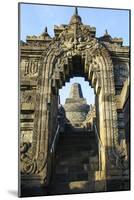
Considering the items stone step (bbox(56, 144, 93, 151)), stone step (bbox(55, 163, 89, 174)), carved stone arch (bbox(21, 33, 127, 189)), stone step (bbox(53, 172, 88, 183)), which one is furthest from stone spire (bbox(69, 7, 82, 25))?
stone step (bbox(53, 172, 88, 183))

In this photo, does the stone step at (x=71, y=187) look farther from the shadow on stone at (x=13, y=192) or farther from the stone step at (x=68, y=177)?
the shadow on stone at (x=13, y=192)

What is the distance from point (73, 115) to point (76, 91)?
310 millimetres

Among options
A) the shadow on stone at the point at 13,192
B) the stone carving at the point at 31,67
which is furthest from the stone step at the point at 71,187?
the stone carving at the point at 31,67

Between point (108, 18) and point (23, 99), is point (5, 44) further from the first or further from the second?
point (108, 18)

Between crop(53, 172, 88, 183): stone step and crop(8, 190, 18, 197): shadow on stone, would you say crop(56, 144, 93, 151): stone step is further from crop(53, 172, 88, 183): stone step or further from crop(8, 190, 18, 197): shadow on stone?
crop(8, 190, 18, 197): shadow on stone

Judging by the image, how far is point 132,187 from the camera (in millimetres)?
7602

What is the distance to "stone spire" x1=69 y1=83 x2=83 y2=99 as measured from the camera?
7.21m

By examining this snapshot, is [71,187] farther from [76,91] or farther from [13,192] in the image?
[76,91]

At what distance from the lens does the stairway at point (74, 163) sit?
24.2 ft

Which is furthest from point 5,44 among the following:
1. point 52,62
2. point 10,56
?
point 52,62

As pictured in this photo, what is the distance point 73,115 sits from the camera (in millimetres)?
7348

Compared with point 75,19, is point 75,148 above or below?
Result: below

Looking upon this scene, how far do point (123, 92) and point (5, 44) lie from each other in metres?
1.70

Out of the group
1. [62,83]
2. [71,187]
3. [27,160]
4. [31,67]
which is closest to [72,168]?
[71,187]
